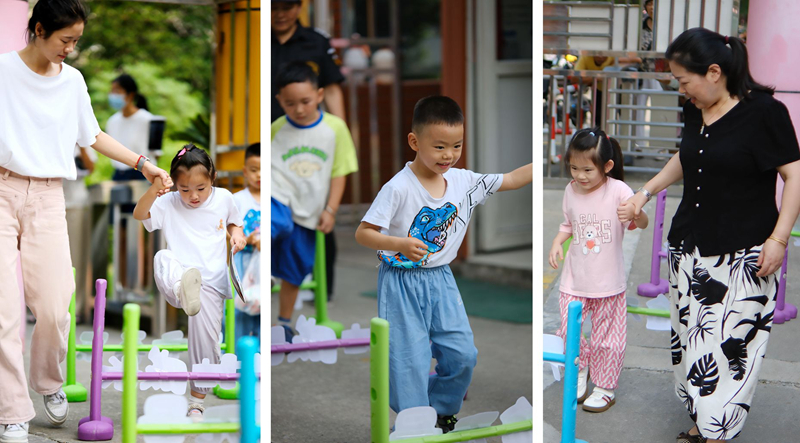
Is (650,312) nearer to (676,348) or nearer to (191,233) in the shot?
(676,348)

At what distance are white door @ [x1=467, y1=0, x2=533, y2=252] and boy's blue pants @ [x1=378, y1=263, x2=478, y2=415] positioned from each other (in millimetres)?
3847

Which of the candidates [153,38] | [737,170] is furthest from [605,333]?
[153,38]

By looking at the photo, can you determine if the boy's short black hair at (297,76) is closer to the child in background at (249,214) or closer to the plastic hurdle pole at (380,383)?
the child in background at (249,214)

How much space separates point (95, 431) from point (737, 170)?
223cm

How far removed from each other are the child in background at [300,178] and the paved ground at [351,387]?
0.25m

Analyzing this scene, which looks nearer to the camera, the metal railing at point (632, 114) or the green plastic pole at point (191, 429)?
the green plastic pole at point (191, 429)

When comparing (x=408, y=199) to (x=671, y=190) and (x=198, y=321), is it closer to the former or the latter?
(x=198, y=321)

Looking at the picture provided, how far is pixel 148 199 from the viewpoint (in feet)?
8.98

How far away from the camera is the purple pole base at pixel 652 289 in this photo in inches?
162

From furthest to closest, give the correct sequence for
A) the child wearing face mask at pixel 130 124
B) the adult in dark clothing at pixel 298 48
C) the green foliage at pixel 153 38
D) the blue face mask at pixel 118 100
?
the green foliage at pixel 153 38 → the blue face mask at pixel 118 100 → the child wearing face mask at pixel 130 124 → the adult in dark clothing at pixel 298 48

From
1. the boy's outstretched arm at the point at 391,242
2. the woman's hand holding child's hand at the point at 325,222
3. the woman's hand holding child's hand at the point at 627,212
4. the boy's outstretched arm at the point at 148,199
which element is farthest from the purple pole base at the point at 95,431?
the woman's hand holding child's hand at the point at 627,212

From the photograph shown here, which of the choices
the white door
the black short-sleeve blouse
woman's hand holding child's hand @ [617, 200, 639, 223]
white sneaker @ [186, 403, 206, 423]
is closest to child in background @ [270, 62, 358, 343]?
white sneaker @ [186, 403, 206, 423]

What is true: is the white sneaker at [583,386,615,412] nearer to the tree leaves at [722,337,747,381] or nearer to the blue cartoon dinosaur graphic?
the tree leaves at [722,337,747,381]

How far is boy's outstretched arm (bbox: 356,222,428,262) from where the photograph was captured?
2.70 m
